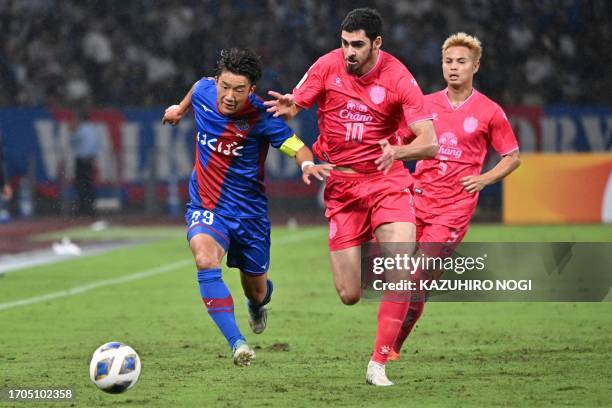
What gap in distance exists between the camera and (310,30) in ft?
86.8

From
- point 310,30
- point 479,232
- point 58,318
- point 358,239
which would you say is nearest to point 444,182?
point 358,239

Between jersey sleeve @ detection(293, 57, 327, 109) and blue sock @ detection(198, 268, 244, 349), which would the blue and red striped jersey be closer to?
jersey sleeve @ detection(293, 57, 327, 109)

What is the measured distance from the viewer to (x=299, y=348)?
9344 millimetres

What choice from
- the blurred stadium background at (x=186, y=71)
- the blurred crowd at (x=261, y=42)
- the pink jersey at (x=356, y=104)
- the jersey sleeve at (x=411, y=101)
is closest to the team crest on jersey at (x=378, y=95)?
the pink jersey at (x=356, y=104)

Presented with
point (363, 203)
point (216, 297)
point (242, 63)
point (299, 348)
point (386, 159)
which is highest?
point (242, 63)

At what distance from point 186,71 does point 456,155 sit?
17.9m

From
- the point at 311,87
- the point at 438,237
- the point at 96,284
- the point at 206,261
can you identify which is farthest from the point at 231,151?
the point at 96,284

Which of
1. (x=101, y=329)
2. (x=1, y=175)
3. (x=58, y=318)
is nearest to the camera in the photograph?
(x=101, y=329)

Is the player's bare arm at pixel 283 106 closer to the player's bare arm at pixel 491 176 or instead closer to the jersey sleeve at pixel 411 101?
the jersey sleeve at pixel 411 101

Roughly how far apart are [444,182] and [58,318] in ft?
13.4

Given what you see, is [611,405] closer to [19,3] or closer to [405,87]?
[405,87]

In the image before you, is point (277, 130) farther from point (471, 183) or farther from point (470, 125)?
point (470, 125)

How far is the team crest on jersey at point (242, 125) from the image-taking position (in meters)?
8.28

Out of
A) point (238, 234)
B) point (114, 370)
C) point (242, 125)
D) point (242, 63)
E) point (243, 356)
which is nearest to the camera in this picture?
point (114, 370)
